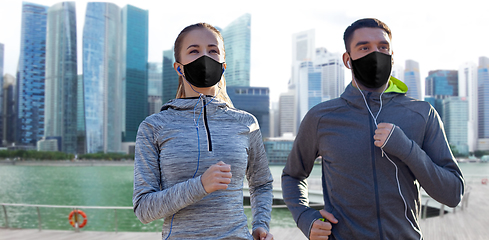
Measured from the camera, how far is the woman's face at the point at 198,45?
1.39 meters

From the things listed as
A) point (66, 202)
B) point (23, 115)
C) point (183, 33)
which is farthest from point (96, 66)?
point (183, 33)

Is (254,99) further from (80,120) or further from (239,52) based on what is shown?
(80,120)

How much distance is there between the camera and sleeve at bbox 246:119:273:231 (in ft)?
4.79

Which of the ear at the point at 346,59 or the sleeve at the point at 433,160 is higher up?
the ear at the point at 346,59

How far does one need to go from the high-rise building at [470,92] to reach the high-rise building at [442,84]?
1579 mm

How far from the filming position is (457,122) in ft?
274

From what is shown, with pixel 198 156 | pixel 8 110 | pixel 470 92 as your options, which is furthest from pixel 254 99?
pixel 198 156

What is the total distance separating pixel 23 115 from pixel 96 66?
21778mm

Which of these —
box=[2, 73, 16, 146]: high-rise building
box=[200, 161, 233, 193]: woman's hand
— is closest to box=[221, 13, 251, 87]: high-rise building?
box=[2, 73, 16, 146]: high-rise building

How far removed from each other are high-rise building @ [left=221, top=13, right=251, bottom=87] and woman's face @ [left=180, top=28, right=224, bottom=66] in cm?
10581

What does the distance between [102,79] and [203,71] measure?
310 feet

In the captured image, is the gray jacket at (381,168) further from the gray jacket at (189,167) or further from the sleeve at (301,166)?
the gray jacket at (189,167)

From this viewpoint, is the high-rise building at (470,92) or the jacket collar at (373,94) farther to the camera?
the high-rise building at (470,92)

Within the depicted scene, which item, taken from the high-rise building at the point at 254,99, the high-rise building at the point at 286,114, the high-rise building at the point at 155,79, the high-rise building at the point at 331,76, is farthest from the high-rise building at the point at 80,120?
the high-rise building at the point at 331,76
